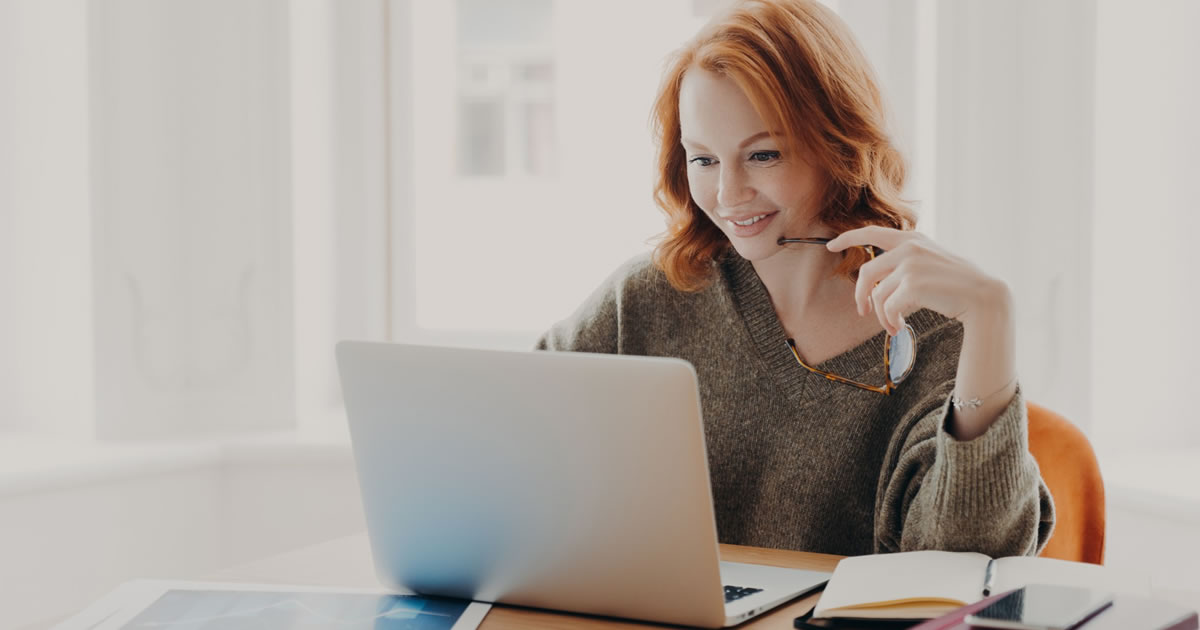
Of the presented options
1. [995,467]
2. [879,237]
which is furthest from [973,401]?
[879,237]

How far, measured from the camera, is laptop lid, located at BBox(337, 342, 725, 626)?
33.4 inches

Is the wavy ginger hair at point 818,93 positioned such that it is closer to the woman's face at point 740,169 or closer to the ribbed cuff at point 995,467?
the woman's face at point 740,169

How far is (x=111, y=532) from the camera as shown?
203 centimetres

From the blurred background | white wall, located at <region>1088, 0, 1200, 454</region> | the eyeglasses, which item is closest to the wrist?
the eyeglasses

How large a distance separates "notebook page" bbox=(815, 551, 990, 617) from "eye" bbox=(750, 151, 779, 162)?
0.48 metres

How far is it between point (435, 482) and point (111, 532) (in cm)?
132

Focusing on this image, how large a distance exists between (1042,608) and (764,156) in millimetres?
661

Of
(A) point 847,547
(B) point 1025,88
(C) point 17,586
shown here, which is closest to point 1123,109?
(B) point 1025,88

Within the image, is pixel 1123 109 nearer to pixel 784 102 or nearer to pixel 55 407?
pixel 784 102

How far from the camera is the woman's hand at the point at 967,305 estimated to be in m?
1.04

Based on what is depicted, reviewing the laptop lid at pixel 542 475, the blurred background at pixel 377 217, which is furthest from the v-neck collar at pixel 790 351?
the blurred background at pixel 377 217

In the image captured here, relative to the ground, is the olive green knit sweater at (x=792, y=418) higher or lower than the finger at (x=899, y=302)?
lower

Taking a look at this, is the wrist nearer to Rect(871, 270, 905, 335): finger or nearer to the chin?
Rect(871, 270, 905, 335): finger

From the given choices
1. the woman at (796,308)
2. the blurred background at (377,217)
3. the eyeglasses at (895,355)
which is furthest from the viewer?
the blurred background at (377,217)
